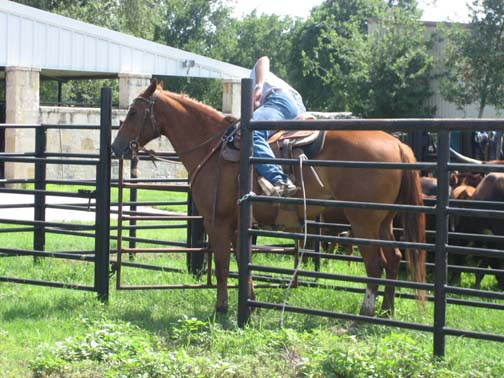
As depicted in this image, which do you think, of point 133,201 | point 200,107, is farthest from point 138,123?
point 133,201

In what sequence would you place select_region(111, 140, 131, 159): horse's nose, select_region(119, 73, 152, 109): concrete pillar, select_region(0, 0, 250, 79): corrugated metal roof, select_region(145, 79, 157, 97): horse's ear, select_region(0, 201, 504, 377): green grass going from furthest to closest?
select_region(119, 73, 152, 109): concrete pillar < select_region(0, 0, 250, 79): corrugated metal roof < select_region(145, 79, 157, 97): horse's ear < select_region(111, 140, 131, 159): horse's nose < select_region(0, 201, 504, 377): green grass

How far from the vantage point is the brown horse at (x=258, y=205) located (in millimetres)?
7613

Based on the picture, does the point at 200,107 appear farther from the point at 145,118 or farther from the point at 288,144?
the point at 288,144

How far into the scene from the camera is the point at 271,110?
7.97m

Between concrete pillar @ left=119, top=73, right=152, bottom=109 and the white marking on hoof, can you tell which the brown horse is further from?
concrete pillar @ left=119, top=73, right=152, bottom=109

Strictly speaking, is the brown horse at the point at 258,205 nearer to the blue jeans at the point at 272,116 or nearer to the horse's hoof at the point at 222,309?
the horse's hoof at the point at 222,309

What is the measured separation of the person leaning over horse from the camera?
23.9 ft

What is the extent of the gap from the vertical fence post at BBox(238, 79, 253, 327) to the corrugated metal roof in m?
20.1

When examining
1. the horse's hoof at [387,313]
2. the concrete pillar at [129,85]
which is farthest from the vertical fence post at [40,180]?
the concrete pillar at [129,85]

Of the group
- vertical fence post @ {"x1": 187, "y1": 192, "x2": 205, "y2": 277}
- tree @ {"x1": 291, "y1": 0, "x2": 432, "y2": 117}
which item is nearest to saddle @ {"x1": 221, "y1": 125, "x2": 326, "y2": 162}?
vertical fence post @ {"x1": 187, "y1": 192, "x2": 205, "y2": 277}

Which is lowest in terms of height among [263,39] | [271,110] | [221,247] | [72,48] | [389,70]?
[221,247]

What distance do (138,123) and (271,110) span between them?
1501 mm

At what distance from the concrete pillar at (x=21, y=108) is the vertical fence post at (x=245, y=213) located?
19.3m

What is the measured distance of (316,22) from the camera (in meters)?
59.0
